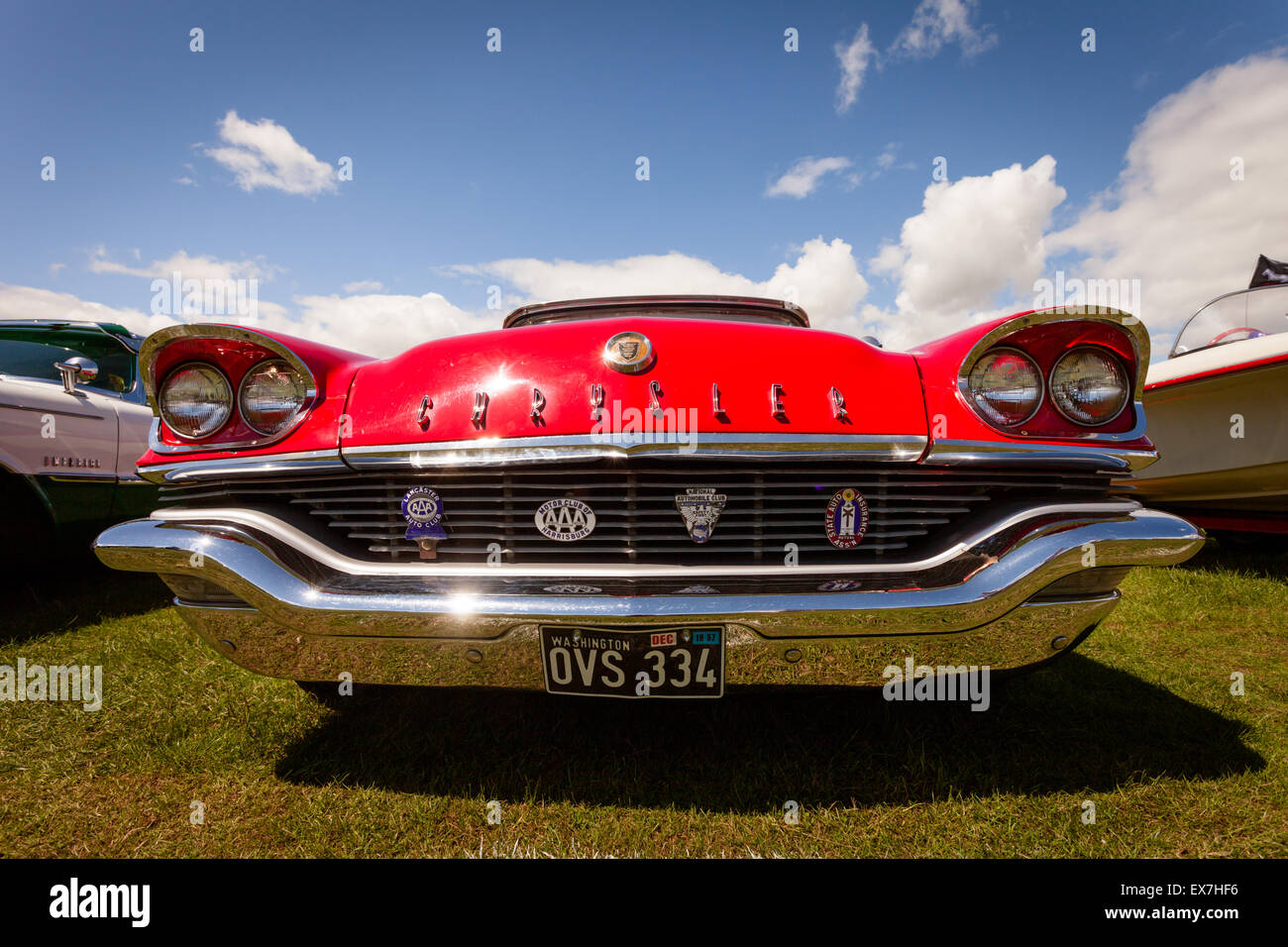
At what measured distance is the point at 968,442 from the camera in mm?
1521

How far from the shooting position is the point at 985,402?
1598 millimetres

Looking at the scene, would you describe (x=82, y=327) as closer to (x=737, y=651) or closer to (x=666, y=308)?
(x=666, y=308)

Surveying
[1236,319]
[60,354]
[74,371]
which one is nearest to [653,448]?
[74,371]

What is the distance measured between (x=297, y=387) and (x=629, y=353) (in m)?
0.87

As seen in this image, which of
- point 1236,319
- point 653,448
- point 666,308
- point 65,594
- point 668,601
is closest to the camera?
point 668,601

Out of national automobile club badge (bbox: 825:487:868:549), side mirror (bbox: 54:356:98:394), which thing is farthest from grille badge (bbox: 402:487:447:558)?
side mirror (bbox: 54:356:98:394)

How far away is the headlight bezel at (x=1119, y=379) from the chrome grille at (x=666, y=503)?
14 centimetres

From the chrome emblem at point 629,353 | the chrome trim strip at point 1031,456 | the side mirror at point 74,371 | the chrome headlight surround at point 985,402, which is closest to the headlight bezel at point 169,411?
the chrome emblem at point 629,353

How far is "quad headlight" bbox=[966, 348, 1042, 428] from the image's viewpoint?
5.23 feet

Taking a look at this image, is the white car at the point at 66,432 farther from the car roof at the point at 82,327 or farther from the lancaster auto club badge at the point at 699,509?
the lancaster auto club badge at the point at 699,509

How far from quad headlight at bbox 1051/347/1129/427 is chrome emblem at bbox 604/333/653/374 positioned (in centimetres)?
103

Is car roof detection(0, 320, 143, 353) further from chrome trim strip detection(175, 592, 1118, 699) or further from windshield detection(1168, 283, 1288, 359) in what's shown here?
windshield detection(1168, 283, 1288, 359)

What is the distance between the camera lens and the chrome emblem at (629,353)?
154 centimetres

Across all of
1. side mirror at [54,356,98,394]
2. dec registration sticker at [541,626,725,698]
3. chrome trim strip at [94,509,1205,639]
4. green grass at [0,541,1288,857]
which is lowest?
green grass at [0,541,1288,857]
